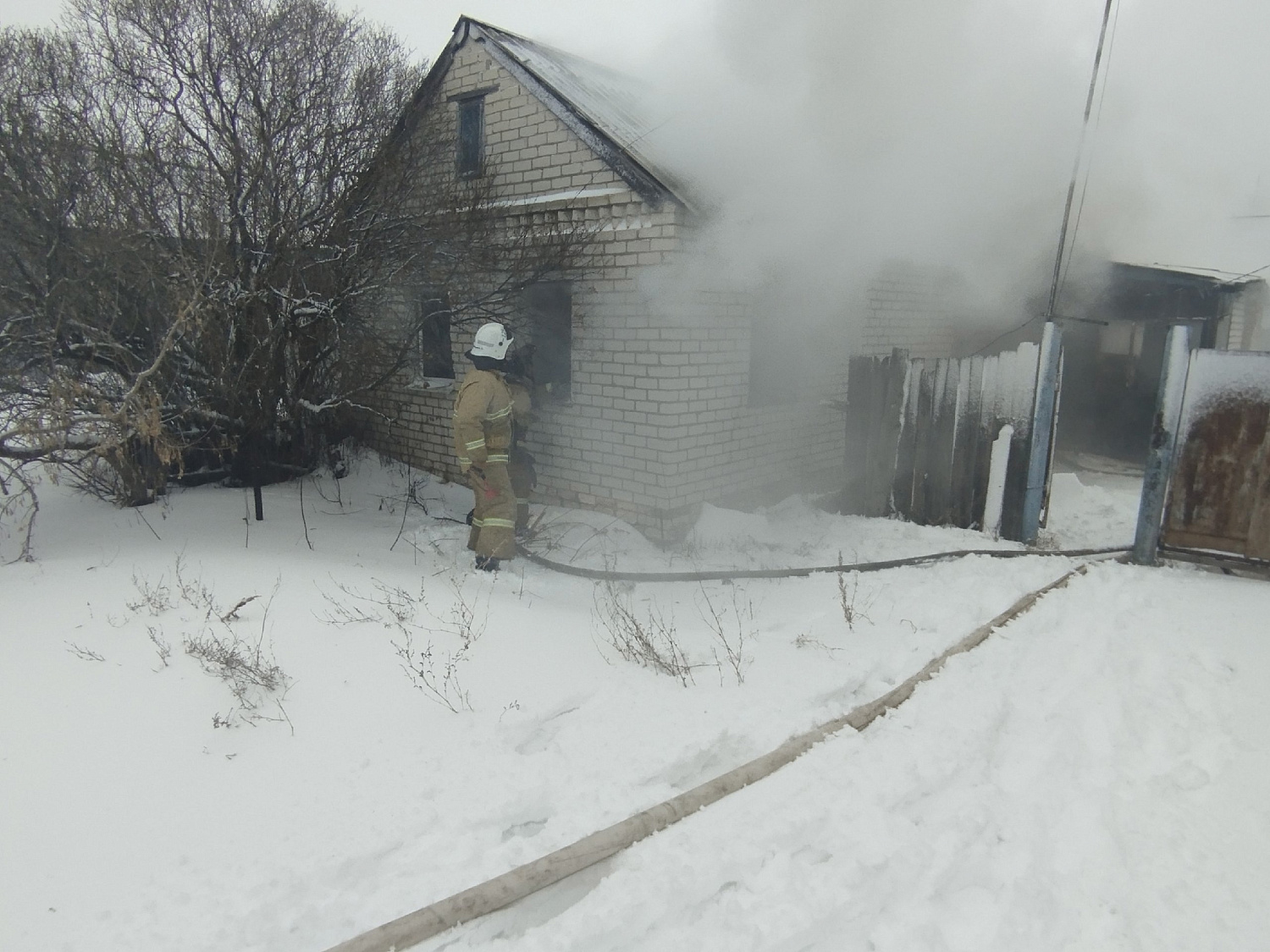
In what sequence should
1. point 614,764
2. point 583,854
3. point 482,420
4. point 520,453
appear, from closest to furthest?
point 583,854, point 614,764, point 482,420, point 520,453

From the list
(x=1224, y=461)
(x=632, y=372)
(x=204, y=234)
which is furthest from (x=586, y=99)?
(x=1224, y=461)

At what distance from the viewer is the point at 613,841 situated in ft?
7.95

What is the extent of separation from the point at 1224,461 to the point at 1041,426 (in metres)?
1.17

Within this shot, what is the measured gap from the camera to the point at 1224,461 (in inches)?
199

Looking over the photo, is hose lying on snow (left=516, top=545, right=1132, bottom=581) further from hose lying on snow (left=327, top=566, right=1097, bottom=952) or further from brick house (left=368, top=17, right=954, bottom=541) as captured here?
hose lying on snow (left=327, top=566, right=1097, bottom=952)

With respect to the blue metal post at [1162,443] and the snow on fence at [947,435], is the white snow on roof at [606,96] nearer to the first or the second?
the snow on fence at [947,435]

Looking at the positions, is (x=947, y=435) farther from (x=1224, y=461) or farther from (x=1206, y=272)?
(x=1206, y=272)

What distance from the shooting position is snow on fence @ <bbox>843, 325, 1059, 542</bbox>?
233 inches

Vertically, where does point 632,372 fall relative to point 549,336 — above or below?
below

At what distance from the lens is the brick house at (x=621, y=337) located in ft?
21.5

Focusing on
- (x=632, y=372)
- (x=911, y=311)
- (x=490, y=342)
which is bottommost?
(x=632, y=372)

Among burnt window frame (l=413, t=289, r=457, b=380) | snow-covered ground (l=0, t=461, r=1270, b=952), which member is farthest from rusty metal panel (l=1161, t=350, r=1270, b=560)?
burnt window frame (l=413, t=289, r=457, b=380)

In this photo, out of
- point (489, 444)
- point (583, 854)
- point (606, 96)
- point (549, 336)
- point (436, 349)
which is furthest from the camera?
point (436, 349)

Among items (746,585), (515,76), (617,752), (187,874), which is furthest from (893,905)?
(515,76)
